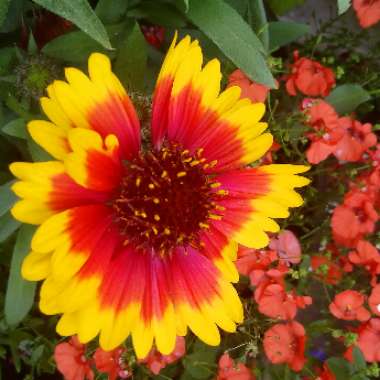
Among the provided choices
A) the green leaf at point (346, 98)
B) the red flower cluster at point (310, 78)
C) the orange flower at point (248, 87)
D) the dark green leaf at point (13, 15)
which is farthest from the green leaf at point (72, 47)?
the green leaf at point (346, 98)

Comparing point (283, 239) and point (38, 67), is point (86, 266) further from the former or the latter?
point (283, 239)

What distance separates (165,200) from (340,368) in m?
0.56

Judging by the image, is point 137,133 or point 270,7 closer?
point 137,133

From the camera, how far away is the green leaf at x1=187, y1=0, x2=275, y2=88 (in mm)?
794

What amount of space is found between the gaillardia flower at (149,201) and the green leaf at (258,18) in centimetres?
24

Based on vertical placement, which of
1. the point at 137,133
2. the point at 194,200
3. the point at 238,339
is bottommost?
the point at 238,339

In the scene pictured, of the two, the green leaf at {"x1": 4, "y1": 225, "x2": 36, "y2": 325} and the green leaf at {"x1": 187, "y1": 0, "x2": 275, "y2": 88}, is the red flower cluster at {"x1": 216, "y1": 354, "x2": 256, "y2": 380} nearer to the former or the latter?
the green leaf at {"x1": 4, "y1": 225, "x2": 36, "y2": 325}

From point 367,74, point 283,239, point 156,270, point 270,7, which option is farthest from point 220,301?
point 367,74

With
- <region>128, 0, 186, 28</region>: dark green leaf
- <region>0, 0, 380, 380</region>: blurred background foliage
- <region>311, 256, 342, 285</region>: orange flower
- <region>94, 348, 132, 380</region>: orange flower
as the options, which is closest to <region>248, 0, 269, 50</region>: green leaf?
<region>0, 0, 380, 380</region>: blurred background foliage

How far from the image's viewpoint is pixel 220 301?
75 cm

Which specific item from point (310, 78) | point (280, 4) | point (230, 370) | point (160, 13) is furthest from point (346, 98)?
point (230, 370)

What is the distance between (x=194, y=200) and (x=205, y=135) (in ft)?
0.28

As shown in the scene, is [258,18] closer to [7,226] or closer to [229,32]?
[229,32]

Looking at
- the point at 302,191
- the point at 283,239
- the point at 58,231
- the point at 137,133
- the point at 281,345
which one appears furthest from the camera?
the point at 302,191
